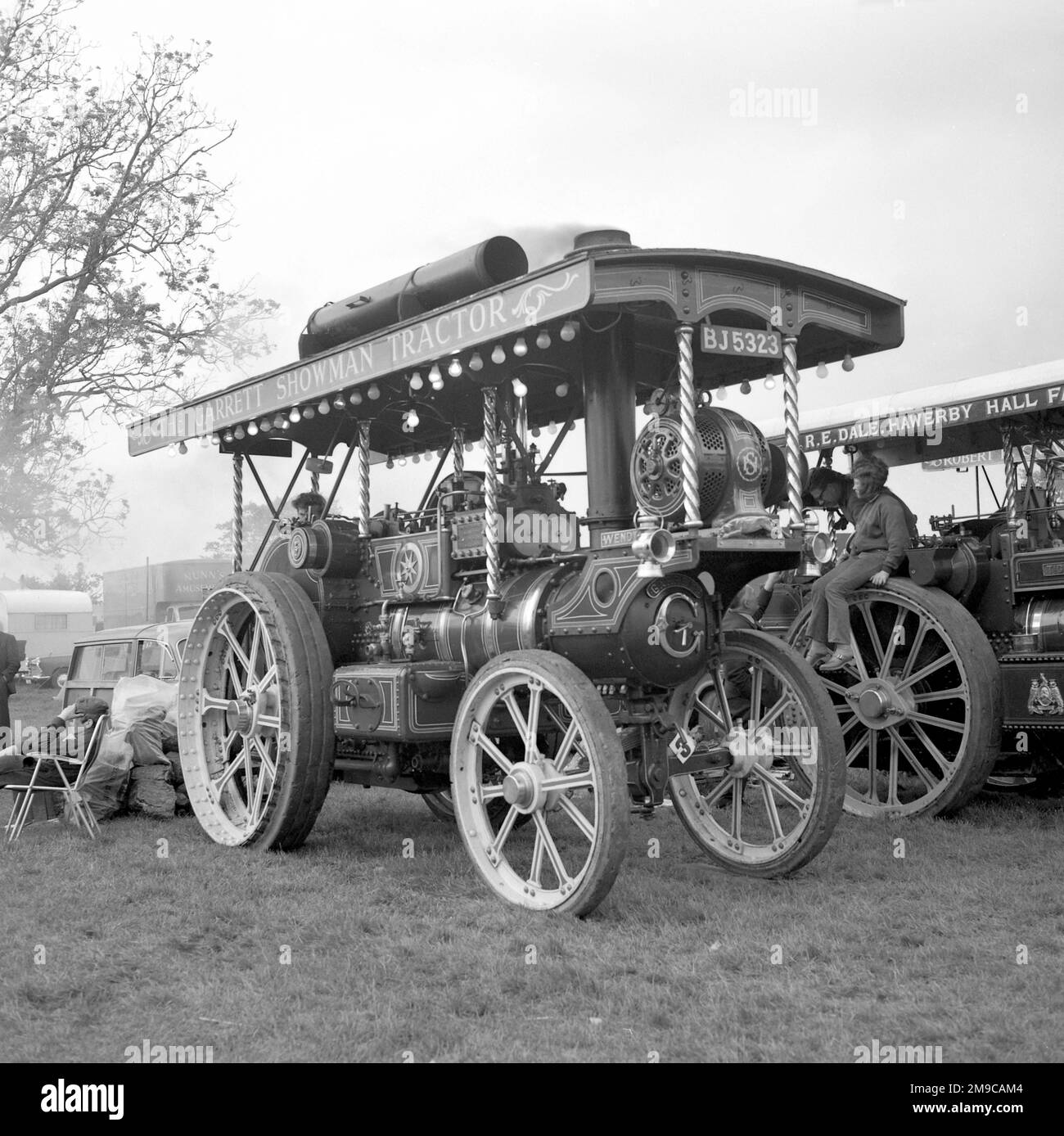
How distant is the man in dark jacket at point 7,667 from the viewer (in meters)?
9.93

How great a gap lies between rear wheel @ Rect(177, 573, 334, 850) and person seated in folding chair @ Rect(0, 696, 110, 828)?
958 millimetres

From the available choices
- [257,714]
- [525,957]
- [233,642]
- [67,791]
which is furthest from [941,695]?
[67,791]

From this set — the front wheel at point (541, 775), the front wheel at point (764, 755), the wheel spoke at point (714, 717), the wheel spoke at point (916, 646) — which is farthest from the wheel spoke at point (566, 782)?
the wheel spoke at point (916, 646)

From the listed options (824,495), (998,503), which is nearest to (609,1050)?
(824,495)

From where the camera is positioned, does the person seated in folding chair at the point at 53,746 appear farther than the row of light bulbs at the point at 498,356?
Yes

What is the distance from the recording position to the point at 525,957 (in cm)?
411

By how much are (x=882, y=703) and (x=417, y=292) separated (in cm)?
333

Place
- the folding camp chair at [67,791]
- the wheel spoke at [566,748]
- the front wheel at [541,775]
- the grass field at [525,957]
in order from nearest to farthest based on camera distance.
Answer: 1. the grass field at [525,957]
2. the front wheel at [541,775]
3. the wheel spoke at [566,748]
4. the folding camp chair at [67,791]

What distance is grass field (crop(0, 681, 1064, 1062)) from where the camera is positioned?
3.40 meters

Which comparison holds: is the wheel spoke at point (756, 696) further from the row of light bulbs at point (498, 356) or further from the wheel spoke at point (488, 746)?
the row of light bulbs at point (498, 356)

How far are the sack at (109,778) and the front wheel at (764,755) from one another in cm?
343

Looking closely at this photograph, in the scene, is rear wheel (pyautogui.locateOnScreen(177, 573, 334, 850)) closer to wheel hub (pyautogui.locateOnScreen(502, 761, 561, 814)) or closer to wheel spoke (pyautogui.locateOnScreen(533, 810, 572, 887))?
wheel hub (pyautogui.locateOnScreen(502, 761, 561, 814))

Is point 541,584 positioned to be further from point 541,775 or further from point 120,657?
point 120,657

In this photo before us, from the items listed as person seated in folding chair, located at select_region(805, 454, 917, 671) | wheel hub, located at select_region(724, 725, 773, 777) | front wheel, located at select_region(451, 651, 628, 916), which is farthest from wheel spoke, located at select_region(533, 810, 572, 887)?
person seated in folding chair, located at select_region(805, 454, 917, 671)
